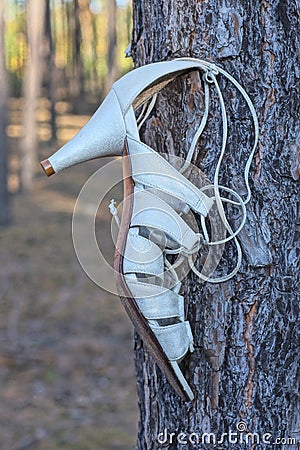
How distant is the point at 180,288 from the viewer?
134 cm

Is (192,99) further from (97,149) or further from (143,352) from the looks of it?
(143,352)

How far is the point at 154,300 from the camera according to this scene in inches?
49.3

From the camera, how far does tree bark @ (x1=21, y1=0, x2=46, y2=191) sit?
29.3 feet

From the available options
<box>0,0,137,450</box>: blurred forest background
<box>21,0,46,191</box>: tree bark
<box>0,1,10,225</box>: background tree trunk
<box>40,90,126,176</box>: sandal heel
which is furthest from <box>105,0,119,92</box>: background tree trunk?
<box>40,90,126,176</box>: sandal heel

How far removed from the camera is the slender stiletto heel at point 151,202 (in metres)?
1.22

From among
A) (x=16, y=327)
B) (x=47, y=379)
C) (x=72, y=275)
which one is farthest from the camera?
(x=72, y=275)

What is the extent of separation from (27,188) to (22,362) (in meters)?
6.28

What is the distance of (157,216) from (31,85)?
8.49 metres

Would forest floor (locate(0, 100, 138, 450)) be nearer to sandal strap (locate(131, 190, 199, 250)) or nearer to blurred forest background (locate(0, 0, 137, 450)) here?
blurred forest background (locate(0, 0, 137, 450))

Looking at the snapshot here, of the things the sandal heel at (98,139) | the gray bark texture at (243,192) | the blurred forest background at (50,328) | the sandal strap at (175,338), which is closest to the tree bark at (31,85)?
the blurred forest background at (50,328)

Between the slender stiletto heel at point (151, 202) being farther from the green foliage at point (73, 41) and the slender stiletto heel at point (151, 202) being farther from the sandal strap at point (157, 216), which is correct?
the green foliage at point (73, 41)

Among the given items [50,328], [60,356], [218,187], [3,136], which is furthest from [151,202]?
[3,136]

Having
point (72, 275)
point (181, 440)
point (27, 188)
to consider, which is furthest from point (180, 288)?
point (27, 188)

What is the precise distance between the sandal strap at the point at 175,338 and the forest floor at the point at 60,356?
49 cm
